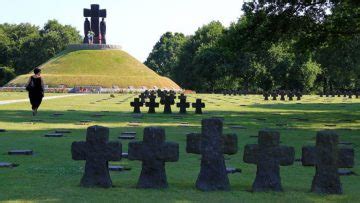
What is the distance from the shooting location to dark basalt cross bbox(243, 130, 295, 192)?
8.04 m

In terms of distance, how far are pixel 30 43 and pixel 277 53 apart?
202 ft

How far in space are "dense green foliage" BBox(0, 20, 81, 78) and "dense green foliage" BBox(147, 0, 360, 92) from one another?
2396 cm

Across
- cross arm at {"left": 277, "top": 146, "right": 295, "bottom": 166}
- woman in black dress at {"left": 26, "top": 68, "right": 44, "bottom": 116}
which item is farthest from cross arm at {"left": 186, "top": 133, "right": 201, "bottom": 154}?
woman in black dress at {"left": 26, "top": 68, "right": 44, "bottom": 116}

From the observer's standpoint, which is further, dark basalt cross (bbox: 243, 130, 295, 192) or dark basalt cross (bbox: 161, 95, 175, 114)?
dark basalt cross (bbox: 161, 95, 175, 114)

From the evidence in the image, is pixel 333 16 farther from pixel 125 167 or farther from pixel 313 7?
pixel 125 167

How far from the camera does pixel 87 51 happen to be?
130625 mm

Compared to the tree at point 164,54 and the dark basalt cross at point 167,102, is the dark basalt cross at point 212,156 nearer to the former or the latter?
the dark basalt cross at point 167,102

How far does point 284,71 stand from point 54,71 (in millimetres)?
44455

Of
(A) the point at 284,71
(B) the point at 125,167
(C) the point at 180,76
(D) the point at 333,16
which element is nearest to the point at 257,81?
(A) the point at 284,71

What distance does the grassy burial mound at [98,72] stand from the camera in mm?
108688

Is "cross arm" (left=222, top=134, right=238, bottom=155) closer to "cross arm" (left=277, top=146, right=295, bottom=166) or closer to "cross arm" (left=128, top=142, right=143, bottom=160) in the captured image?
"cross arm" (left=277, top=146, right=295, bottom=166)

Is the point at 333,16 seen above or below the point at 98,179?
above

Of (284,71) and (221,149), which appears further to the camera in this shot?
(284,71)

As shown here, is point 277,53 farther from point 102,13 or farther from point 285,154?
point 285,154
